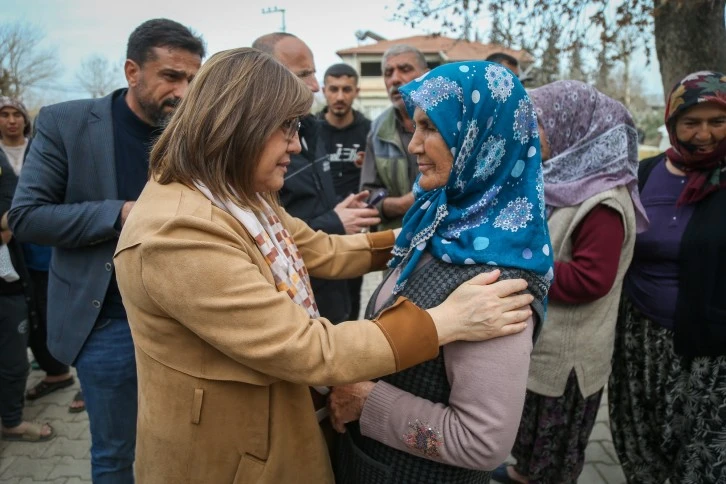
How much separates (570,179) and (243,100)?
61.7 inches

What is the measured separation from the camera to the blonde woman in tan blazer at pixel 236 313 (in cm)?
117

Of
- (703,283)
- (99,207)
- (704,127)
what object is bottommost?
(703,283)

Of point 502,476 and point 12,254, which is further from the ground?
point 12,254

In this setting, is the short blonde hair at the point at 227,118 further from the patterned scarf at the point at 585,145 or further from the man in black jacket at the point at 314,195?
the patterned scarf at the point at 585,145

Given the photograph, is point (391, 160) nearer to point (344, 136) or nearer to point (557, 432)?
point (344, 136)

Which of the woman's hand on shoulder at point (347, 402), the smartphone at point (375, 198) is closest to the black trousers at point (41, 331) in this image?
the smartphone at point (375, 198)

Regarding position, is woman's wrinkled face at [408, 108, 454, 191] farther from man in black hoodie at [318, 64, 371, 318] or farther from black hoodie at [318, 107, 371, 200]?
black hoodie at [318, 107, 371, 200]

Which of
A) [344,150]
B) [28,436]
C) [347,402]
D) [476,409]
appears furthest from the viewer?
[344,150]

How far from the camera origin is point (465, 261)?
1.34m

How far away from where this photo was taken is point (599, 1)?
4.44 meters

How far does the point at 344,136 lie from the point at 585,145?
2.78 m

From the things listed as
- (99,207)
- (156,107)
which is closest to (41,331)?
(99,207)

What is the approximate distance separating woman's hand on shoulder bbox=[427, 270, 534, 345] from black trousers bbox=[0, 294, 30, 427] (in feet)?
10.5

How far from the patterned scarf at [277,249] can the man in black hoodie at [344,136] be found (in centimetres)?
274
